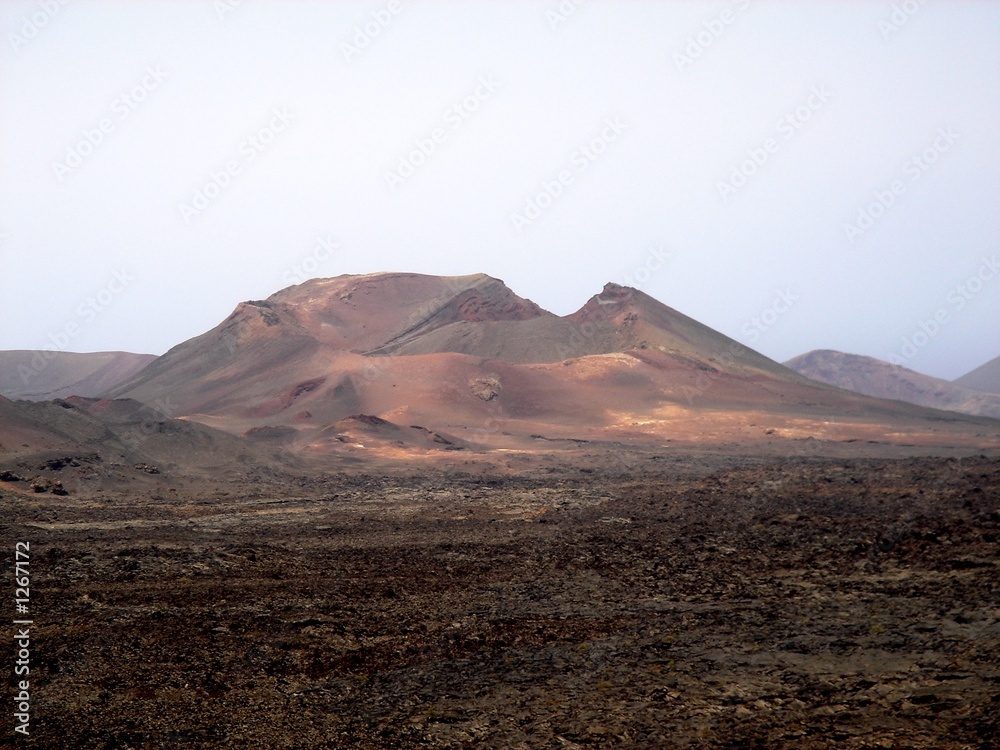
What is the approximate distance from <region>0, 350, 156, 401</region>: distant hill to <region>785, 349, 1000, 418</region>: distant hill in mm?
98202

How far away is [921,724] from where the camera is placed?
691 centimetres

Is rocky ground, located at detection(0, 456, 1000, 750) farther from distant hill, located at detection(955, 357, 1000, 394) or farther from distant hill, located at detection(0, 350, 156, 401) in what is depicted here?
distant hill, located at detection(955, 357, 1000, 394)

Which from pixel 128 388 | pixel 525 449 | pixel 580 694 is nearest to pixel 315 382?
pixel 525 449

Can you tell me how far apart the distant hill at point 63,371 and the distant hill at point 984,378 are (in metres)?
131

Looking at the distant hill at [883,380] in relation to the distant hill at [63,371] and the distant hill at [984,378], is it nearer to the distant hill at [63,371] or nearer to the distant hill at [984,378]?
the distant hill at [984,378]

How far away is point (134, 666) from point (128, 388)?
74816 mm

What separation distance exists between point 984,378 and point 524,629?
150351 millimetres

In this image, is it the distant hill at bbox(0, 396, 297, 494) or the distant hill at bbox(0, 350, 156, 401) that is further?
the distant hill at bbox(0, 350, 156, 401)

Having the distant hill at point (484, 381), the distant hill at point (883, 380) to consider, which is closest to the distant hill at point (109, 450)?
the distant hill at point (484, 381)

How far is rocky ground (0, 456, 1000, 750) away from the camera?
291 inches

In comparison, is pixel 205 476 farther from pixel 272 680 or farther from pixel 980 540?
pixel 980 540

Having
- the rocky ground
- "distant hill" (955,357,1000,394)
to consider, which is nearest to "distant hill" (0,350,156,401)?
the rocky ground

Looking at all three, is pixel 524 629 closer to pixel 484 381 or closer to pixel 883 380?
pixel 484 381

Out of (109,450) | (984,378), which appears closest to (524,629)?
(109,450)
